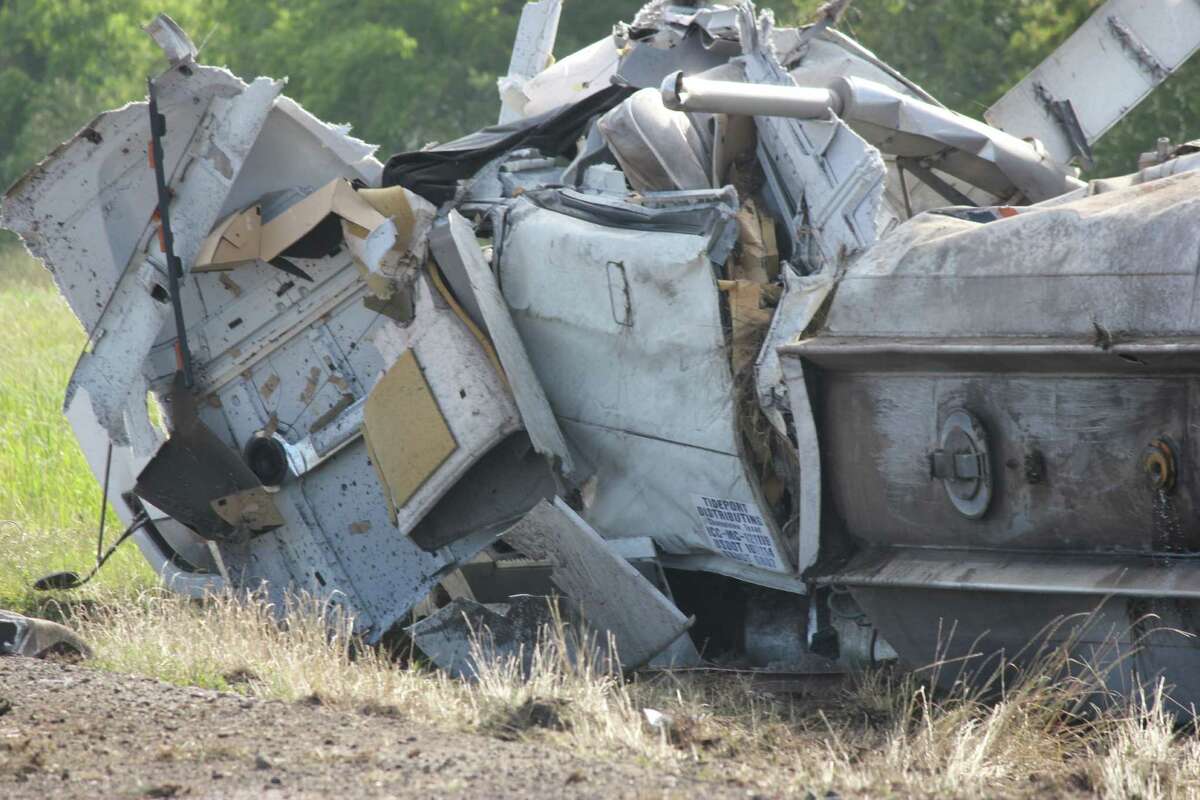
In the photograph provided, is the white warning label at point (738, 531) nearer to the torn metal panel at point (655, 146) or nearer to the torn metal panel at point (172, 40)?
the torn metal panel at point (655, 146)

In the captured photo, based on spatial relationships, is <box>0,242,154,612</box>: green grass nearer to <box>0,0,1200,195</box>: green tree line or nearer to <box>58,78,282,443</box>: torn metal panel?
<box>58,78,282,443</box>: torn metal panel

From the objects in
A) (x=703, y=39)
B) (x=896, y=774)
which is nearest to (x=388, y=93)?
(x=703, y=39)

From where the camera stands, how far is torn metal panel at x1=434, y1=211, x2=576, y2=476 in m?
6.02

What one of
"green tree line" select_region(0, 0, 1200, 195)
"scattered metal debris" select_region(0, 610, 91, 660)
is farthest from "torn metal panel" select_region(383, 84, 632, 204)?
"green tree line" select_region(0, 0, 1200, 195)

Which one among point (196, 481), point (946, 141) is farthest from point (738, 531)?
point (196, 481)

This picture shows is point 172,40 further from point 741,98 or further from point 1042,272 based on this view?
point 1042,272

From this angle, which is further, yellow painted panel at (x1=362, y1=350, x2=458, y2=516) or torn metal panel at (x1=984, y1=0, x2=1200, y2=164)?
torn metal panel at (x1=984, y1=0, x2=1200, y2=164)

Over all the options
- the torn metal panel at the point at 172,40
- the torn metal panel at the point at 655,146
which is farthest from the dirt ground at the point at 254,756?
the torn metal panel at the point at 172,40

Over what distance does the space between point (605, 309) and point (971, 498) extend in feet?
5.58

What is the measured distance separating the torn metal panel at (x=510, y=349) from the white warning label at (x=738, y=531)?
0.58 meters

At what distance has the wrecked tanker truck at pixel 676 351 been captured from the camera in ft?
14.9

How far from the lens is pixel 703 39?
280 inches

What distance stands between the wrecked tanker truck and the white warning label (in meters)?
0.01

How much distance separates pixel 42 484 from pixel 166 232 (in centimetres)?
359
